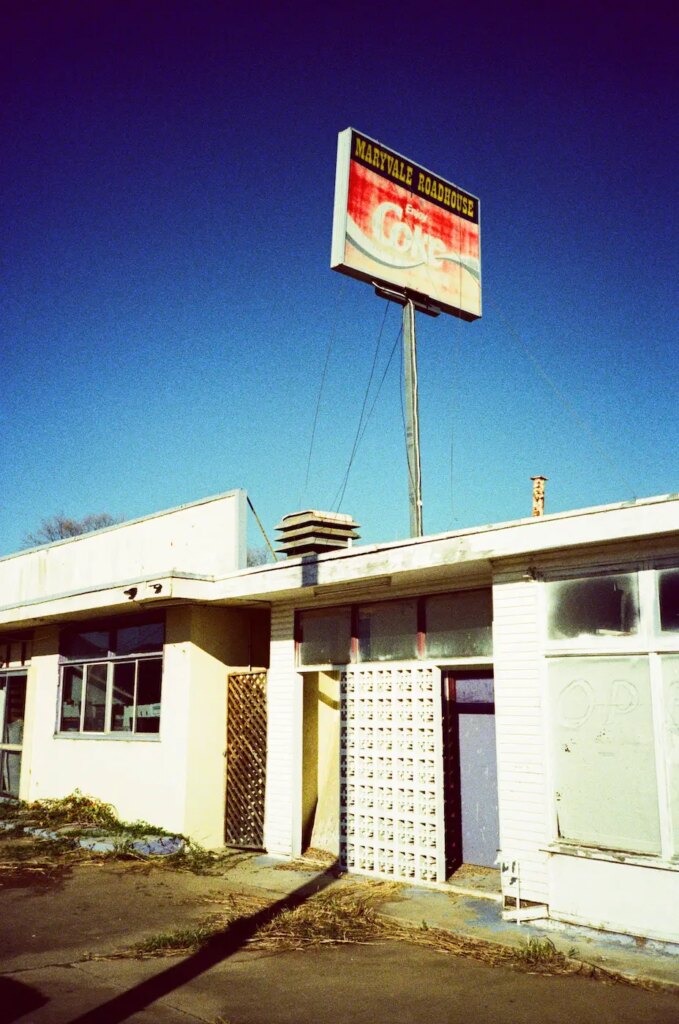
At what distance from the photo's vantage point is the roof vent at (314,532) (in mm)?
10695

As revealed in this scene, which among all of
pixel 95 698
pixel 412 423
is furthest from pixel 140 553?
pixel 412 423

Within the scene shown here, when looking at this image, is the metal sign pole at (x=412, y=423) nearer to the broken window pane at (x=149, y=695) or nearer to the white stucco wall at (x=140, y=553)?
the white stucco wall at (x=140, y=553)

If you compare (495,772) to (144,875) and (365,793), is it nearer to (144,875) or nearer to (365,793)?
(365,793)

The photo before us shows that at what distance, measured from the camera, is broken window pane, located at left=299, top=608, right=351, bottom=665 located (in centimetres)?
1050

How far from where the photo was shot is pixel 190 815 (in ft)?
37.1

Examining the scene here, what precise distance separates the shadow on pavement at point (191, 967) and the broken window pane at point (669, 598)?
467 cm

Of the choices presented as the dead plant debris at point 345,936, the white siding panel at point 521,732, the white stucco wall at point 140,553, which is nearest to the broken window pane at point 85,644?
the white stucco wall at point 140,553

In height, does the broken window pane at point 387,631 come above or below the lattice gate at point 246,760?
above

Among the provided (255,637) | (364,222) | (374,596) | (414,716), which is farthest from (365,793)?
(364,222)

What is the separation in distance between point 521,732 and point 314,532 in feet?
12.9

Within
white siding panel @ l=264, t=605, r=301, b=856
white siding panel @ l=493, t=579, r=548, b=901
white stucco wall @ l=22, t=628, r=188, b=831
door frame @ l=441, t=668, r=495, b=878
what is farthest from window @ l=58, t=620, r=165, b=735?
white siding panel @ l=493, t=579, r=548, b=901

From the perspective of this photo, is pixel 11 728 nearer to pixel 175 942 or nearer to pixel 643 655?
pixel 175 942

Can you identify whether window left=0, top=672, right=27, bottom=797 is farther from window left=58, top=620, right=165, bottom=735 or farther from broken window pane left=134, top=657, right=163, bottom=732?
broken window pane left=134, top=657, right=163, bottom=732

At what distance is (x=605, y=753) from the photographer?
7.42m
